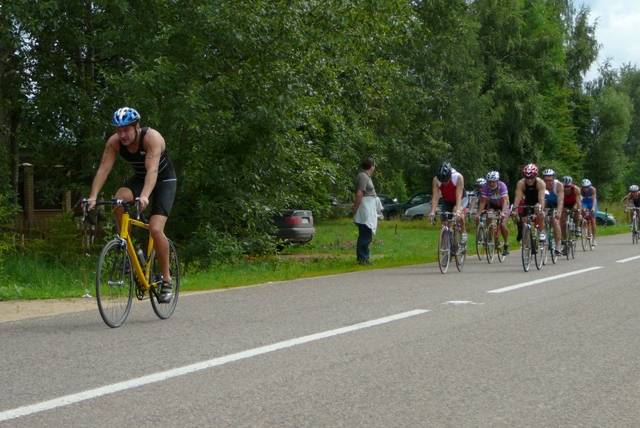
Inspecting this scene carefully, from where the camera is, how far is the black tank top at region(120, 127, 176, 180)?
338 inches

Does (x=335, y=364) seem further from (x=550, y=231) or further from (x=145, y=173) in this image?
(x=550, y=231)

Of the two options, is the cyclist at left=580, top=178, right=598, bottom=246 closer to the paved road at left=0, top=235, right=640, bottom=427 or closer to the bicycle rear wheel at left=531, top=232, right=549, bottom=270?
the bicycle rear wheel at left=531, top=232, right=549, bottom=270

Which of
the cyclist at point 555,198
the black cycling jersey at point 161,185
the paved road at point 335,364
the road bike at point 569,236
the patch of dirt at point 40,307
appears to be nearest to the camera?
the paved road at point 335,364

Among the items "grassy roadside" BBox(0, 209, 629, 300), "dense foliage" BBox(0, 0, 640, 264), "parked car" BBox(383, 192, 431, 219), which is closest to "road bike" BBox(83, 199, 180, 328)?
"grassy roadside" BBox(0, 209, 629, 300)

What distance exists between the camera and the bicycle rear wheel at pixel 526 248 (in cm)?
1603

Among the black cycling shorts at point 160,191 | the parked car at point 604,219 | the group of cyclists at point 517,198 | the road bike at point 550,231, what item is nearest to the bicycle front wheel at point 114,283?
the black cycling shorts at point 160,191

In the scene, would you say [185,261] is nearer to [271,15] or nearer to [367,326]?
[271,15]

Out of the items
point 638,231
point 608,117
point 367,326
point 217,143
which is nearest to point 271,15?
point 217,143

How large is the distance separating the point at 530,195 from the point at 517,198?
363mm

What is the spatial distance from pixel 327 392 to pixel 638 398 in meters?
1.78

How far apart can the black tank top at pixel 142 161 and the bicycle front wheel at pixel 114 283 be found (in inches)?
26.9

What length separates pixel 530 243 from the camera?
1648 cm

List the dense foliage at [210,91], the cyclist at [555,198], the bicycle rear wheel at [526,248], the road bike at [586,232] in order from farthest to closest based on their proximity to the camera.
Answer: the road bike at [586,232]
the cyclist at [555,198]
the dense foliage at [210,91]
the bicycle rear wheel at [526,248]

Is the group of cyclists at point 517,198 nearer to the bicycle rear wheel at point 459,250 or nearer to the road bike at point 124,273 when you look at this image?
the bicycle rear wheel at point 459,250
